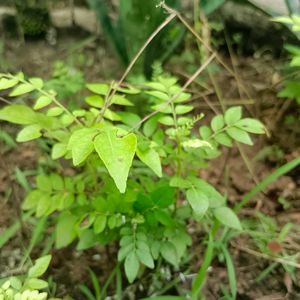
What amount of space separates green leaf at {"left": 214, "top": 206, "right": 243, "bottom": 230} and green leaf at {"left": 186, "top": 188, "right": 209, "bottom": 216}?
13 cm

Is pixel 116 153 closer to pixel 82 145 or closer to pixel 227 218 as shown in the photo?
pixel 82 145

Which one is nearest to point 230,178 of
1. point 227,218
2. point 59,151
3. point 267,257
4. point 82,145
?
point 267,257

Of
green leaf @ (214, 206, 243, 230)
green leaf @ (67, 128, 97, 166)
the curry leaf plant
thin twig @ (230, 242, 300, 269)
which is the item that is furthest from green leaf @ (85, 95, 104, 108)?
thin twig @ (230, 242, 300, 269)

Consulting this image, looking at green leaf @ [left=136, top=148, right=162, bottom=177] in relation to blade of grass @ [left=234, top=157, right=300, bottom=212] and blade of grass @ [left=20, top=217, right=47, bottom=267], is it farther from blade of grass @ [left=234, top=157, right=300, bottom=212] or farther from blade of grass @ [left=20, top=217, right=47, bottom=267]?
blade of grass @ [left=20, top=217, right=47, bottom=267]

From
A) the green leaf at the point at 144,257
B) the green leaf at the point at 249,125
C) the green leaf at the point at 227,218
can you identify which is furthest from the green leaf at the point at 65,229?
the green leaf at the point at 249,125

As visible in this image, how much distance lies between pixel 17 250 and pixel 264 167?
760mm

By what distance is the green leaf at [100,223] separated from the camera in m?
0.94

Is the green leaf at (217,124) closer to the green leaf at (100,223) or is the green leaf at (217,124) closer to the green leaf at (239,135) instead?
the green leaf at (239,135)

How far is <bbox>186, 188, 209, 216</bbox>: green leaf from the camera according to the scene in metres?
0.86

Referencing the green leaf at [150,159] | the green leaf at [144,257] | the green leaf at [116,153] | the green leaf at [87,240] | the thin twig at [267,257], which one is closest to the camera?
the green leaf at [116,153]

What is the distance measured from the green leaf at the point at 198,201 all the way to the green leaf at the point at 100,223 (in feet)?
0.62

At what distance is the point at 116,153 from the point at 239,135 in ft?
1.12

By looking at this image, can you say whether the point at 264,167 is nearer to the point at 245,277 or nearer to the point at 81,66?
the point at 245,277

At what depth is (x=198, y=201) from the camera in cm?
87
